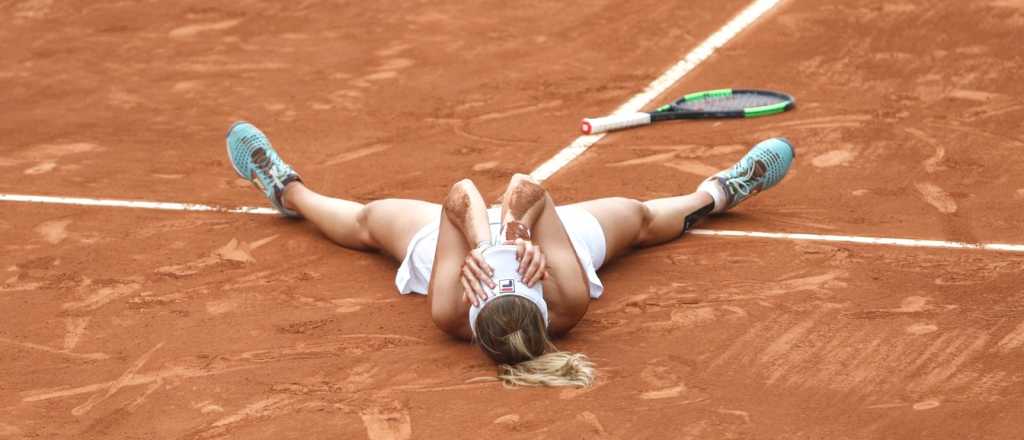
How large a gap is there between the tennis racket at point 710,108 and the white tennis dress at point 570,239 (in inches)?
93.5

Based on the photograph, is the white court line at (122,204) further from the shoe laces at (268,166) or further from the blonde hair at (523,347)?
the blonde hair at (523,347)

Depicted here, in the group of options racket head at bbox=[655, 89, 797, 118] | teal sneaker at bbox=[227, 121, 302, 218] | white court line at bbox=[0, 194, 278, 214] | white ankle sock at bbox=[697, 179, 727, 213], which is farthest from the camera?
racket head at bbox=[655, 89, 797, 118]

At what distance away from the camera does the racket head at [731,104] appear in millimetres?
9688

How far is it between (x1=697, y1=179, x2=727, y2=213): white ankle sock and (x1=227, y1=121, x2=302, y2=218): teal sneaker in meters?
2.14

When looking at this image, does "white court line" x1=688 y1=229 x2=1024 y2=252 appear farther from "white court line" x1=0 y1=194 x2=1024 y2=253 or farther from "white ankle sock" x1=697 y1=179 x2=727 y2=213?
"white ankle sock" x1=697 y1=179 x2=727 y2=213

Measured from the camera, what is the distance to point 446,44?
38.0ft

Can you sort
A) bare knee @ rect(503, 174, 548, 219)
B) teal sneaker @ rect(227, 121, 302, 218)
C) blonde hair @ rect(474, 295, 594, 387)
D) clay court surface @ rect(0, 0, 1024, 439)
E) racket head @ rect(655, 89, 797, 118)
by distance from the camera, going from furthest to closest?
racket head @ rect(655, 89, 797, 118), teal sneaker @ rect(227, 121, 302, 218), bare knee @ rect(503, 174, 548, 219), blonde hair @ rect(474, 295, 594, 387), clay court surface @ rect(0, 0, 1024, 439)

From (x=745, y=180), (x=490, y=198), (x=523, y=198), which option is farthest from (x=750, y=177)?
(x=523, y=198)

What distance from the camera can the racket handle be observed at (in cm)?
949

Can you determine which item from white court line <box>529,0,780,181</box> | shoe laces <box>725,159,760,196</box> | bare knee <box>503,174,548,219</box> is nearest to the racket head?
white court line <box>529,0,780,181</box>

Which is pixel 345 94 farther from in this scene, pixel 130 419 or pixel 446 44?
pixel 130 419

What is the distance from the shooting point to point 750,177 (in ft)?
26.3

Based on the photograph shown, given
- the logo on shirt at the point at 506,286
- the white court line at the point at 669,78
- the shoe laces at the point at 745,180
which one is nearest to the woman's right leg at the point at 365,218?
the logo on shirt at the point at 506,286

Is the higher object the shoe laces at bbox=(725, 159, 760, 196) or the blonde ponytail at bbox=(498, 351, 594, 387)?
the shoe laces at bbox=(725, 159, 760, 196)
